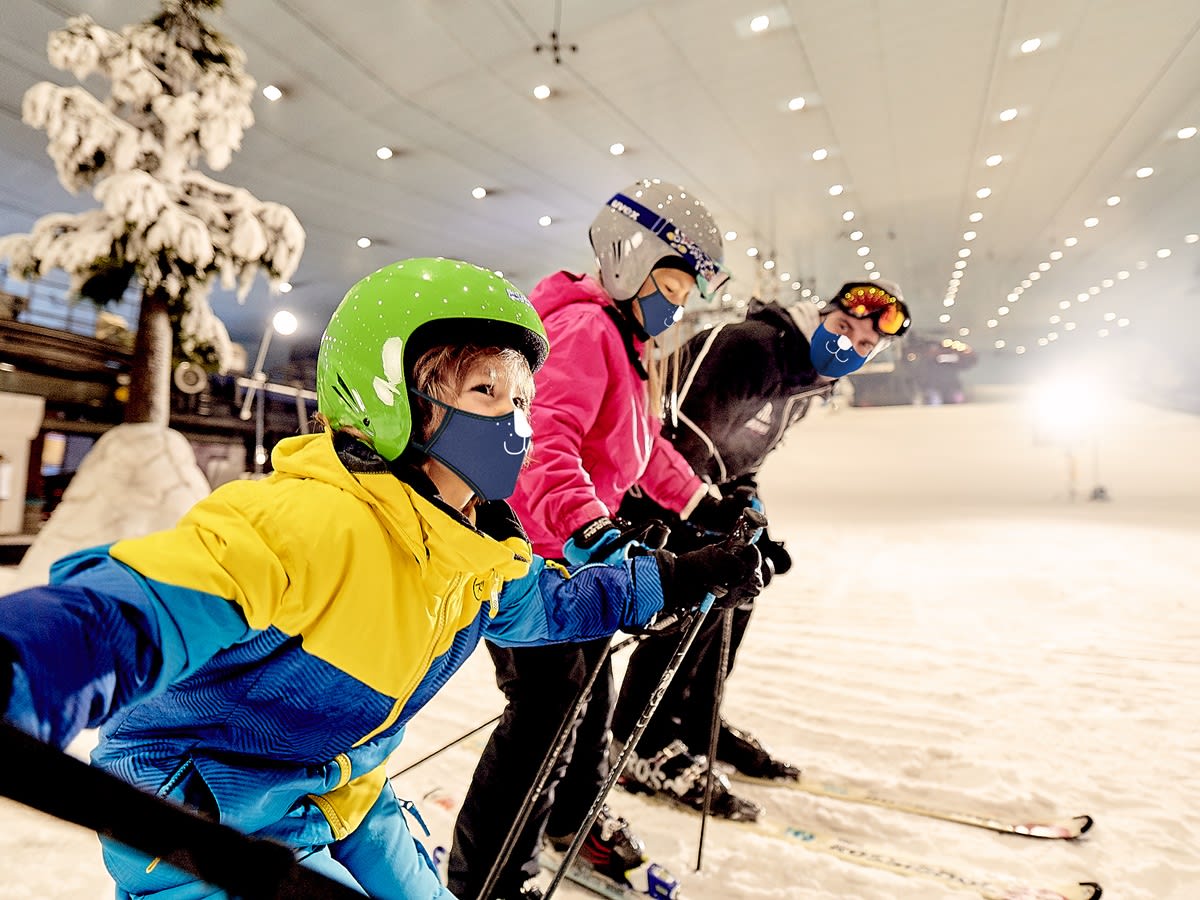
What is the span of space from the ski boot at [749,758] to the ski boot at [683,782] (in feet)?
0.56

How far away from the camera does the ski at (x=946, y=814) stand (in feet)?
7.20

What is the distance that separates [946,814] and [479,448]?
7.86ft

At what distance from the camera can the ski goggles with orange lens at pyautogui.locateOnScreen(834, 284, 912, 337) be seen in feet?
8.62

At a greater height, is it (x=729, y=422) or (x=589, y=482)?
(x=729, y=422)

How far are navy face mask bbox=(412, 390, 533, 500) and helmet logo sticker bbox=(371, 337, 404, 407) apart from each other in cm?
4

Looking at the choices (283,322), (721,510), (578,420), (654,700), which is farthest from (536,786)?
(283,322)

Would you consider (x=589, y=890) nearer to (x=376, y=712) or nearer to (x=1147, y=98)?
(x=376, y=712)

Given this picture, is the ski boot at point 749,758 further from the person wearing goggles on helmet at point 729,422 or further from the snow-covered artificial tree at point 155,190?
the snow-covered artificial tree at point 155,190

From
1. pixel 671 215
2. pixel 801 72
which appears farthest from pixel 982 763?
pixel 801 72

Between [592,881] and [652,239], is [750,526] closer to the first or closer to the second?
[652,239]

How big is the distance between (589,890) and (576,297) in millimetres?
1796

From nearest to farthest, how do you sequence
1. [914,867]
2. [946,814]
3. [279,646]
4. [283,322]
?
[279,646] < [914,867] < [946,814] < [283,322]

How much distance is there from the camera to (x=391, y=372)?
3.45 ft

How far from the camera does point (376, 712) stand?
95cm
